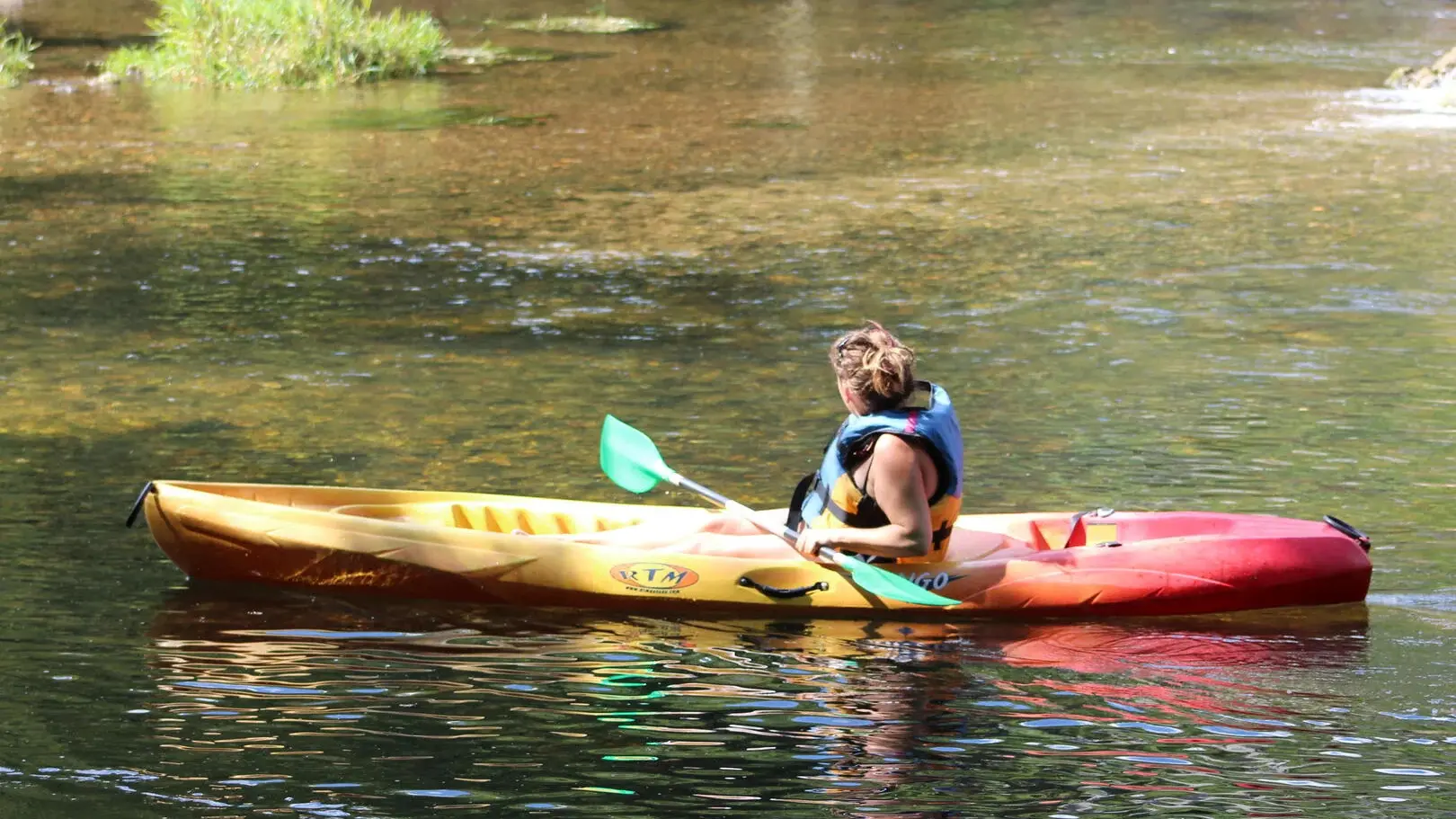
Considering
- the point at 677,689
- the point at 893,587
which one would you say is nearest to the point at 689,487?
the point at 893,587


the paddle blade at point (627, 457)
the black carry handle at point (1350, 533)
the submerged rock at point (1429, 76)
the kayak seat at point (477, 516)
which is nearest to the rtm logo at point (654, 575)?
the kayak seat at point (477, 516)

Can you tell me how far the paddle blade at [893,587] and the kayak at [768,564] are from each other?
50mm

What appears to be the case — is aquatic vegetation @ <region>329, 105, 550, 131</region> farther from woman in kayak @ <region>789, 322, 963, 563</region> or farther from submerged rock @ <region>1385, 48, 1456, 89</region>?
woman in kayak @ <region>789, 322, 963, 563</region>

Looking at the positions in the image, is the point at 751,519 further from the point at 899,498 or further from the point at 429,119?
the point at 429,119

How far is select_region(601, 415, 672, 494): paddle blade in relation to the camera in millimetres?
6582

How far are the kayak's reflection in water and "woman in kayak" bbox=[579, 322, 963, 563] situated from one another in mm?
265

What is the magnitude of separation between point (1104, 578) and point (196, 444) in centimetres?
385

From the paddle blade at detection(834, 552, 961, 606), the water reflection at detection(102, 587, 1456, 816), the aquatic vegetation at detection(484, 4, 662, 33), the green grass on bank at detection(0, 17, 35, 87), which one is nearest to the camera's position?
the water reflection at detection(102, 587, 1456, 816)

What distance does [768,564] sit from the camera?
5820 millimetres

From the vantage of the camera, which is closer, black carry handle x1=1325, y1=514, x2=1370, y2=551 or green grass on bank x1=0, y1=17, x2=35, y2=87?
black carry handle x1=1325, y1=514, x2=1370, y2=551

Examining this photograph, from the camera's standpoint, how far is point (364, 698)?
5.06 metres

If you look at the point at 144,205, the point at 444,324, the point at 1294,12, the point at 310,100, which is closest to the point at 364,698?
the point at 444,324

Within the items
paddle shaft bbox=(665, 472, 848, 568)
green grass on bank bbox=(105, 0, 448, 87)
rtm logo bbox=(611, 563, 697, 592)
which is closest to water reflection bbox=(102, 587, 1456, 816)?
rtm logo bbox=(611, 563, 697, 592)

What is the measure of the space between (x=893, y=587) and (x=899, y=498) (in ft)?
0.88
